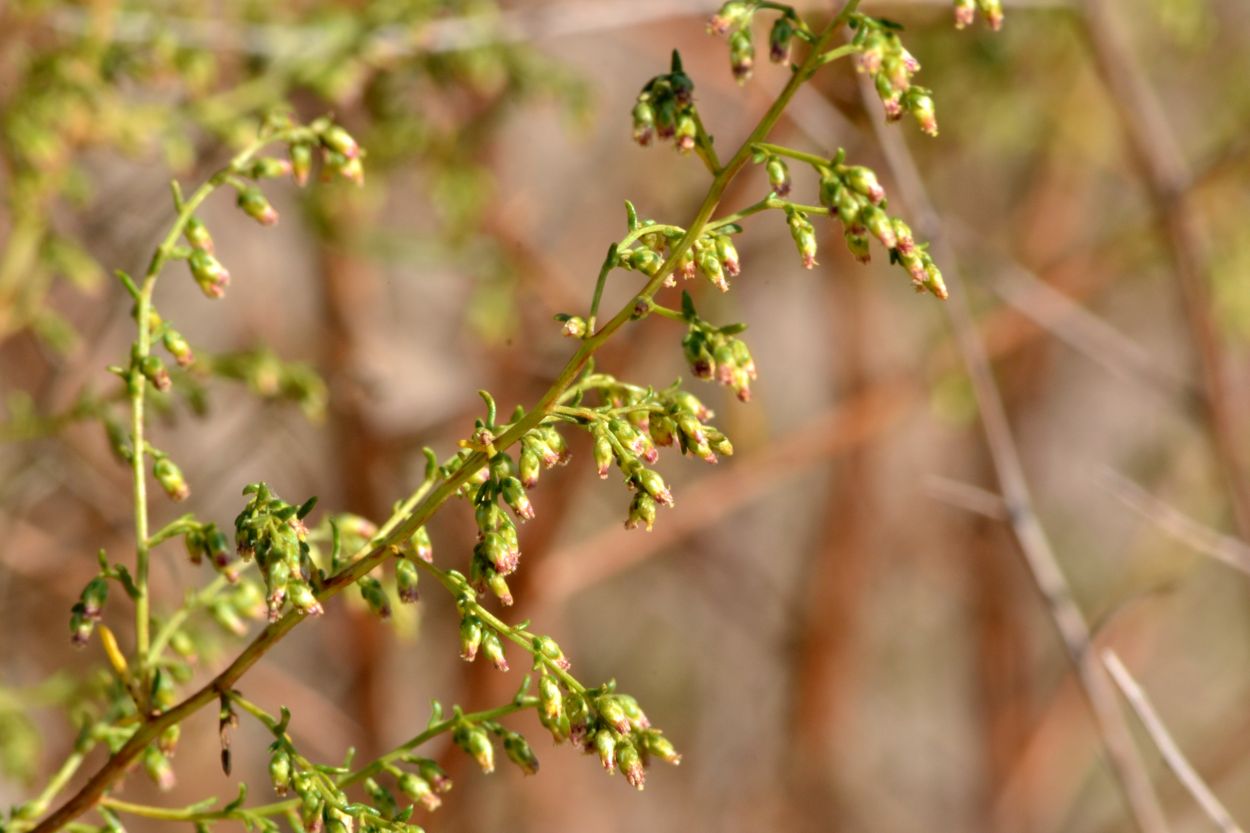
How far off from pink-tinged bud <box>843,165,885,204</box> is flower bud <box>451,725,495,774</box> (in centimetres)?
61

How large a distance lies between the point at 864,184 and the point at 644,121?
0.21 m

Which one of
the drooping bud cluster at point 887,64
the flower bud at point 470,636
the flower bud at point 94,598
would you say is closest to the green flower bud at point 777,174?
the drooping bud cluster at point 887,64

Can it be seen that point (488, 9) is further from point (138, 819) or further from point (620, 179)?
point (138, 819)

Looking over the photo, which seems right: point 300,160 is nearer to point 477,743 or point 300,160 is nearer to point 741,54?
point 741,54

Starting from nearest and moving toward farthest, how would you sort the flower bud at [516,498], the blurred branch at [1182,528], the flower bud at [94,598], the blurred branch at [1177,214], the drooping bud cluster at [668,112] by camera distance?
the flower bud at [516,498] < the drooping bud cluster at [668,112] < the flower bud at [94,598] < the blurred branch at [1182,528] < the blurred branch at [1177,214]

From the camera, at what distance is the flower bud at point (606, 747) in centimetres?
122

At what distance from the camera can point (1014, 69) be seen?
431cm

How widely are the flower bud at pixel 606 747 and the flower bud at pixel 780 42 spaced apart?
62cm

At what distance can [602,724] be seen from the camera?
1275 millimetres

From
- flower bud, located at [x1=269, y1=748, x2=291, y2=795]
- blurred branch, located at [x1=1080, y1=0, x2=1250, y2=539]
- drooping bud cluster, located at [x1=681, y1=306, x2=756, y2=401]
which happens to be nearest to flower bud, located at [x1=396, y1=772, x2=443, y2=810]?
flower bud, located at [x1=269, y1=748, x2=291, y2=795]

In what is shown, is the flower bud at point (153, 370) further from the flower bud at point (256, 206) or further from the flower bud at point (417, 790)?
the flower bud at point (417, 790)

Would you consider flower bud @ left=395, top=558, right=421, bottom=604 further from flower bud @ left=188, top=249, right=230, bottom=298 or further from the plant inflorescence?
flower bud @ left=188, top=249, right=230, bottom=298

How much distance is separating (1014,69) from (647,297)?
3.44m

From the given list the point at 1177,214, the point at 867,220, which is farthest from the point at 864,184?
the point at 1177,214
